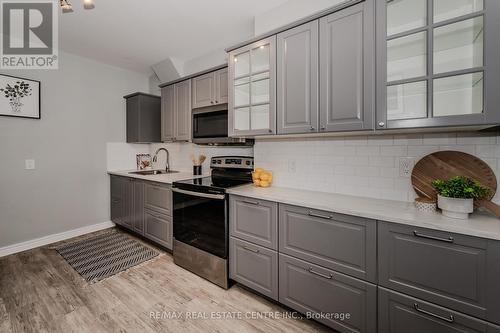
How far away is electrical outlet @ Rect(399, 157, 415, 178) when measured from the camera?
1705 millimetres

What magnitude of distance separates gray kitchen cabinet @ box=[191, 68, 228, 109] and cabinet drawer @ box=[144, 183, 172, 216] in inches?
45.4

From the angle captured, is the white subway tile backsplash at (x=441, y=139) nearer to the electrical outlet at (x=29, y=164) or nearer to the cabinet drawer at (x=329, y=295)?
the cabinet drawer at (x=329, y=295)

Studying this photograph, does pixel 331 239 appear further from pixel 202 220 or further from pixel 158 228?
pixel 158 228

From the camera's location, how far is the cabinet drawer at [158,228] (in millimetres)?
2756

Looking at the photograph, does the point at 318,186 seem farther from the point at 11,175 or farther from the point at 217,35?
the point at 11,175

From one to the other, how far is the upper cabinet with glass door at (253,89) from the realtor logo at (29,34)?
191 centimetres

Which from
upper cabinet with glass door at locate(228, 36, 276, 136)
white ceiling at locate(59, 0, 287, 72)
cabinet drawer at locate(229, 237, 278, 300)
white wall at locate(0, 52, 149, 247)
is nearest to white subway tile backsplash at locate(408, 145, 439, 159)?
upper cabinet with glass door at locate(228, 36, 276, 136)

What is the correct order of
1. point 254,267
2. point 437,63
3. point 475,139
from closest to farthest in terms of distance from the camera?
point 437,63, point 475,139, point 254,267

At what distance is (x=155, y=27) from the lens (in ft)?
8.70

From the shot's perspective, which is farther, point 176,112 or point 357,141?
point 176,112

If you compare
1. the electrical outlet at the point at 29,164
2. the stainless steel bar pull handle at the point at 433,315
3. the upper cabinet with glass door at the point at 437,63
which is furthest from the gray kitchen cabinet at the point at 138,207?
the stainless steel bar pull handle at the point at 433,315

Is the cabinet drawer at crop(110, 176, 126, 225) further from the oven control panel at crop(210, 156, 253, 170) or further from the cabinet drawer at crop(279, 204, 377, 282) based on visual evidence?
the cabinet drawer at crop(279, 204, 377, 282)


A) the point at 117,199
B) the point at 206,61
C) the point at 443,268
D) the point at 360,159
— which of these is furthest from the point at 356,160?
the point at 117,199

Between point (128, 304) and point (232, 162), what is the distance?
5.69 ft
